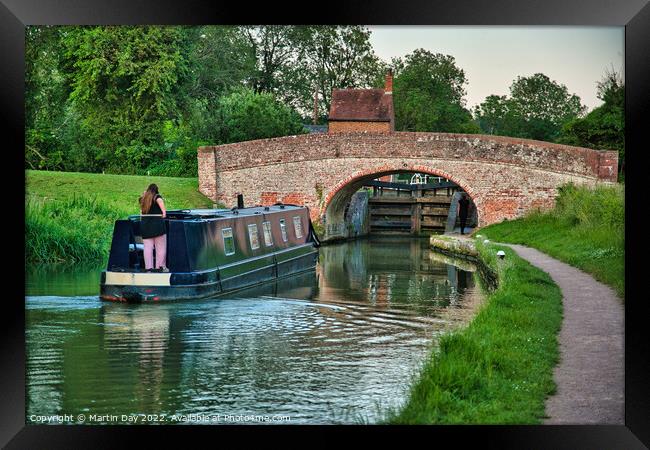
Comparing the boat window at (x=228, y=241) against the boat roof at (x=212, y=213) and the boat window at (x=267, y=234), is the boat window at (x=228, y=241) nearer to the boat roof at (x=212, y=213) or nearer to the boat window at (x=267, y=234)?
the boat roof at (x=212, y=213)

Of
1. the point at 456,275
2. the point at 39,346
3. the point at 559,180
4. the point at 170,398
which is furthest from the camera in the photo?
the point at 559,180

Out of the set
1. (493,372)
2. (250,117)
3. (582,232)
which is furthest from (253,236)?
(250,117)

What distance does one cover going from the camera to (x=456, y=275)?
12148mm

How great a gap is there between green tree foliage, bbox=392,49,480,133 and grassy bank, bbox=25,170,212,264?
21.3ft

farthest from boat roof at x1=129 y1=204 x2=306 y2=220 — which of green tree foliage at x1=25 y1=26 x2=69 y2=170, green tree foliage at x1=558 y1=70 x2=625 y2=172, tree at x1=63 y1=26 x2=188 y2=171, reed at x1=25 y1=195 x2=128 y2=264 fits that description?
green tree foliage at x1=558 y1=70 x2=625 y2=172

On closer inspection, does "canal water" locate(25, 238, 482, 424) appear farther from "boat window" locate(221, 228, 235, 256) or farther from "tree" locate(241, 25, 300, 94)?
"tree" locate(241, 25, 300, 94)

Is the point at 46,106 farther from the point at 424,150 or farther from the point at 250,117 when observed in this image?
the point at 250,117

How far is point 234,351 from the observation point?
6602 millimetres

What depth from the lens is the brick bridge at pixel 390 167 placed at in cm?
1722

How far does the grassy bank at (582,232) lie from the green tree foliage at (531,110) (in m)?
1.95

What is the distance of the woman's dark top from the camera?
852cm
